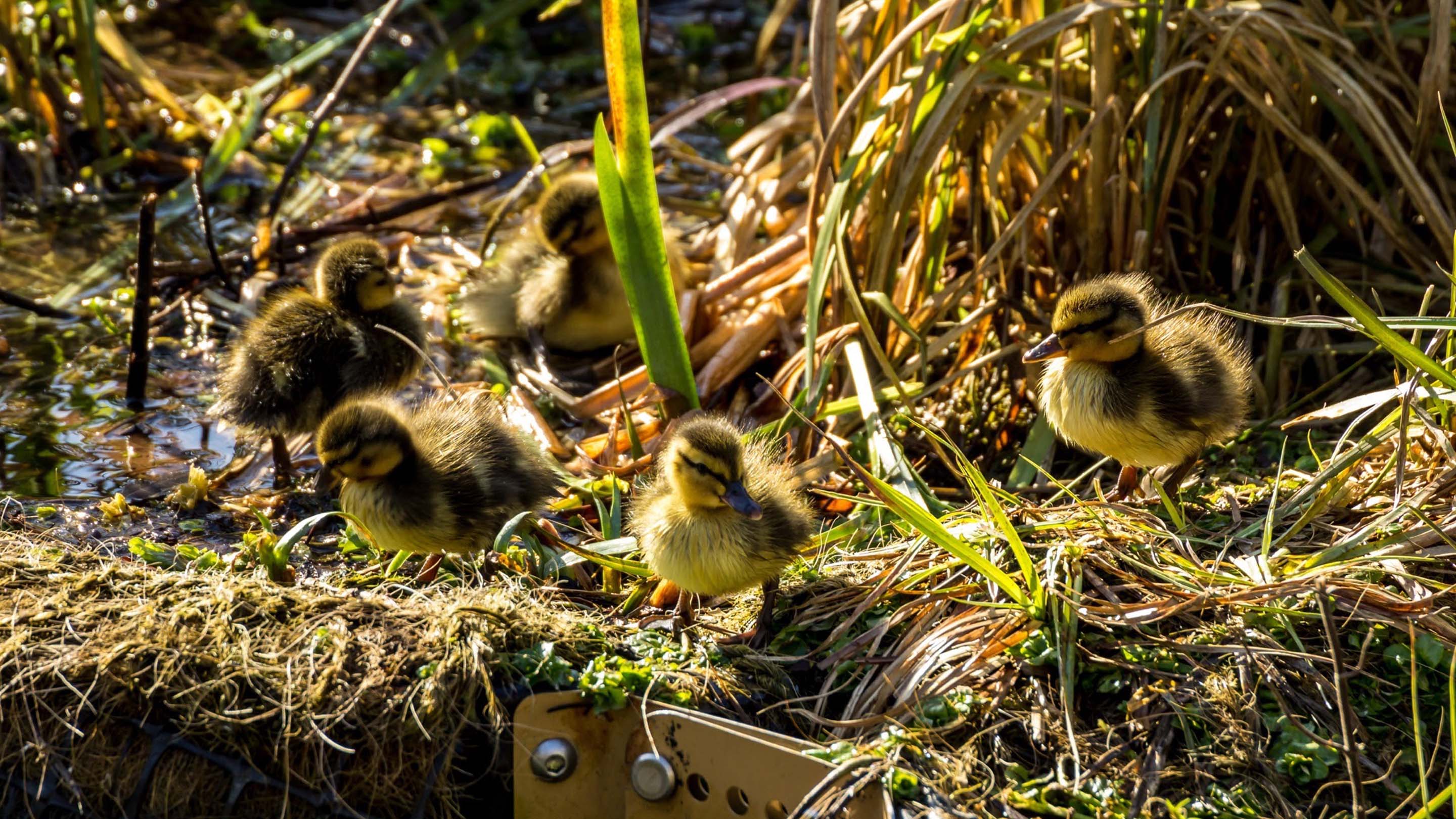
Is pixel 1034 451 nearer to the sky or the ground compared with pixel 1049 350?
nearer to the ground

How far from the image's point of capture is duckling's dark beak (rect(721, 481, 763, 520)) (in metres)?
3.10

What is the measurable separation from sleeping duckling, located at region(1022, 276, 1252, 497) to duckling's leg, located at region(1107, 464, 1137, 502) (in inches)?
5.7

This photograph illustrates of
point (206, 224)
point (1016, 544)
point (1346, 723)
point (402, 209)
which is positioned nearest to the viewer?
point (1346, 723)

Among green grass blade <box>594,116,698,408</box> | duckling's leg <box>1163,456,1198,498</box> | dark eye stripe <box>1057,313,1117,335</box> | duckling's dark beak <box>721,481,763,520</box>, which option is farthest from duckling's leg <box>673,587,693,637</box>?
duckling's leg <box>1163,456,1198,498</box>

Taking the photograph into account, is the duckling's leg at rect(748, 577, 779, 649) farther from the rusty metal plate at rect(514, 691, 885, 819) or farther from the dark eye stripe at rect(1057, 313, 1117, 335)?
the dark eye stripe at rect(1057, 313, 1117, 335)

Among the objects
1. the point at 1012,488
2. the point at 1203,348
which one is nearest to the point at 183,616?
the point at 1012,488

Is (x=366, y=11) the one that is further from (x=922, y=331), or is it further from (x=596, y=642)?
(x=596, y=642)

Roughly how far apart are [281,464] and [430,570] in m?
0.97

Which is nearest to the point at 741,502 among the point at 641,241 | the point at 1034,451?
the point at 641,241

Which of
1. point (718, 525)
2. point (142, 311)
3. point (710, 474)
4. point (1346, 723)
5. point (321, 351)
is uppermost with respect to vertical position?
point (1346, 723)

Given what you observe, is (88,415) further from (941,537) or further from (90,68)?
(941,537)

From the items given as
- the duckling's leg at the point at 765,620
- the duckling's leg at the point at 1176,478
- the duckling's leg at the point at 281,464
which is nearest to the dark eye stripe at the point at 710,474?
the duckling's leg at the point at 765,620

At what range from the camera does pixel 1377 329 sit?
9.23 ft

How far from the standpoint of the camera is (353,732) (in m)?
2.85
